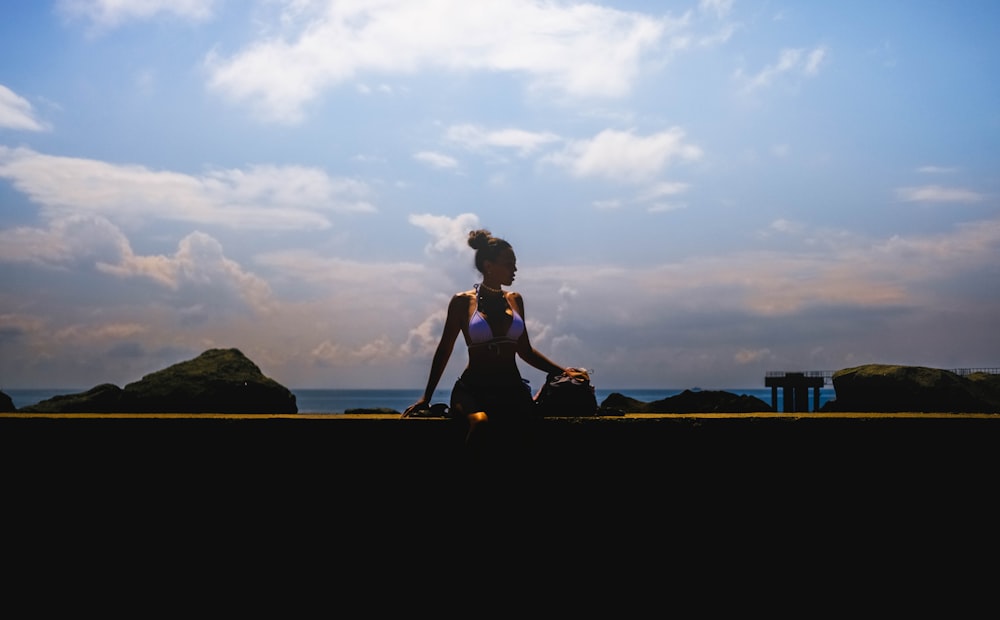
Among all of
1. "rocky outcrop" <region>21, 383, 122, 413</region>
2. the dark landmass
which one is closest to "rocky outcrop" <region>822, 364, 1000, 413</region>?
the dark landmass

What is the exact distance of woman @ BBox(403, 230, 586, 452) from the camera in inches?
204

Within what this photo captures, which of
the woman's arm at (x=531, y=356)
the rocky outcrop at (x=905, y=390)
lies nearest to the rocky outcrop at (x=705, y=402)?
the rocky outcrop at (x=905, y=390)

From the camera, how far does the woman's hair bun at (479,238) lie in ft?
17.9

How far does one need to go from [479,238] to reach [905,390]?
33059mm

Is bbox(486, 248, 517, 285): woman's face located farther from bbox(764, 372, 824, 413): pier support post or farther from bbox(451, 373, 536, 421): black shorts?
bbox(764, 372, 824, 413): pier support post

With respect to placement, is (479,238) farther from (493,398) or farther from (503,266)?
(493,398)

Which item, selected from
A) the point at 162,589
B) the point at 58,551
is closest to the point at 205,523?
the point at 162,589

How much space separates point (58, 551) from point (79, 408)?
86.7 feet

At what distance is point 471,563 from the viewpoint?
5.25 metres

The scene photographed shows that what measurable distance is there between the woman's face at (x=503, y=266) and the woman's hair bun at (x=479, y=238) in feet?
0.38

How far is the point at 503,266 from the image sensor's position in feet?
17.9

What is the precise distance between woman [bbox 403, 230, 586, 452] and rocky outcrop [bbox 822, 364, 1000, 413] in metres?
31.3

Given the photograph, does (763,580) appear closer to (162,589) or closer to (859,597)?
(859,597)

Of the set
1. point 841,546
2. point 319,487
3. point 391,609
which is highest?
point 319,487
